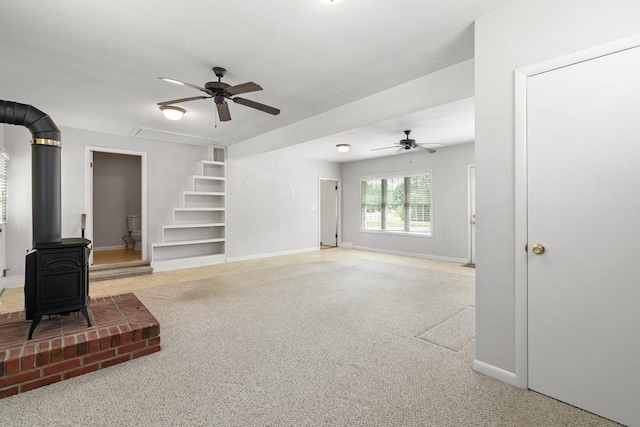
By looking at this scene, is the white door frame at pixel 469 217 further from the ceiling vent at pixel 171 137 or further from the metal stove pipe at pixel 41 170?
the metal stove pipe at pixel 41 170

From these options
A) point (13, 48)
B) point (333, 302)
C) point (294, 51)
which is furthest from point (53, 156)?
point (333, 302)

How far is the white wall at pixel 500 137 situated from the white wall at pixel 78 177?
565cm

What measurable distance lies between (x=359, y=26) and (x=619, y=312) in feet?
7.97

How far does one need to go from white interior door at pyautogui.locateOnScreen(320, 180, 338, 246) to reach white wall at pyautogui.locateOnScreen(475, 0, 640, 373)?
6.94m

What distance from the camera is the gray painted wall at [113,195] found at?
7559 mm

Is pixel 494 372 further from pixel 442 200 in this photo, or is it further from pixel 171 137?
pixel 171 137

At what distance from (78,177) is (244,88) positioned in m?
4.14

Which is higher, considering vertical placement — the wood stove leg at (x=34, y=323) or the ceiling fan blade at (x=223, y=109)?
the ceiling fan blade at (x=223, y=109)

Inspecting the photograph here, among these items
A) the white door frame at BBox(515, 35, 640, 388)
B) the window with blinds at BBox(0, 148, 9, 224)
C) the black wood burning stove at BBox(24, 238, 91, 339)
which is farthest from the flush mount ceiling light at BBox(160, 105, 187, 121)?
the white door frame at BBox(515, 35, 640, 388)

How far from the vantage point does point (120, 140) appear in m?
5.60

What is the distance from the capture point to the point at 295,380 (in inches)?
83.3

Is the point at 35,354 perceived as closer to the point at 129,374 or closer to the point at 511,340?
the point at 129,374

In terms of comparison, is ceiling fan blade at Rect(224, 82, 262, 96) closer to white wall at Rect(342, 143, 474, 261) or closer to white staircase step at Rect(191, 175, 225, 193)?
white staircase step at Rect(191, 175, 225, 193)

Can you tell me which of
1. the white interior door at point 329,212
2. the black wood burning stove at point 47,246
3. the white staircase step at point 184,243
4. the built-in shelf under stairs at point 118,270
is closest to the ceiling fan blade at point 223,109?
the black wood burning stove at point 47,246
